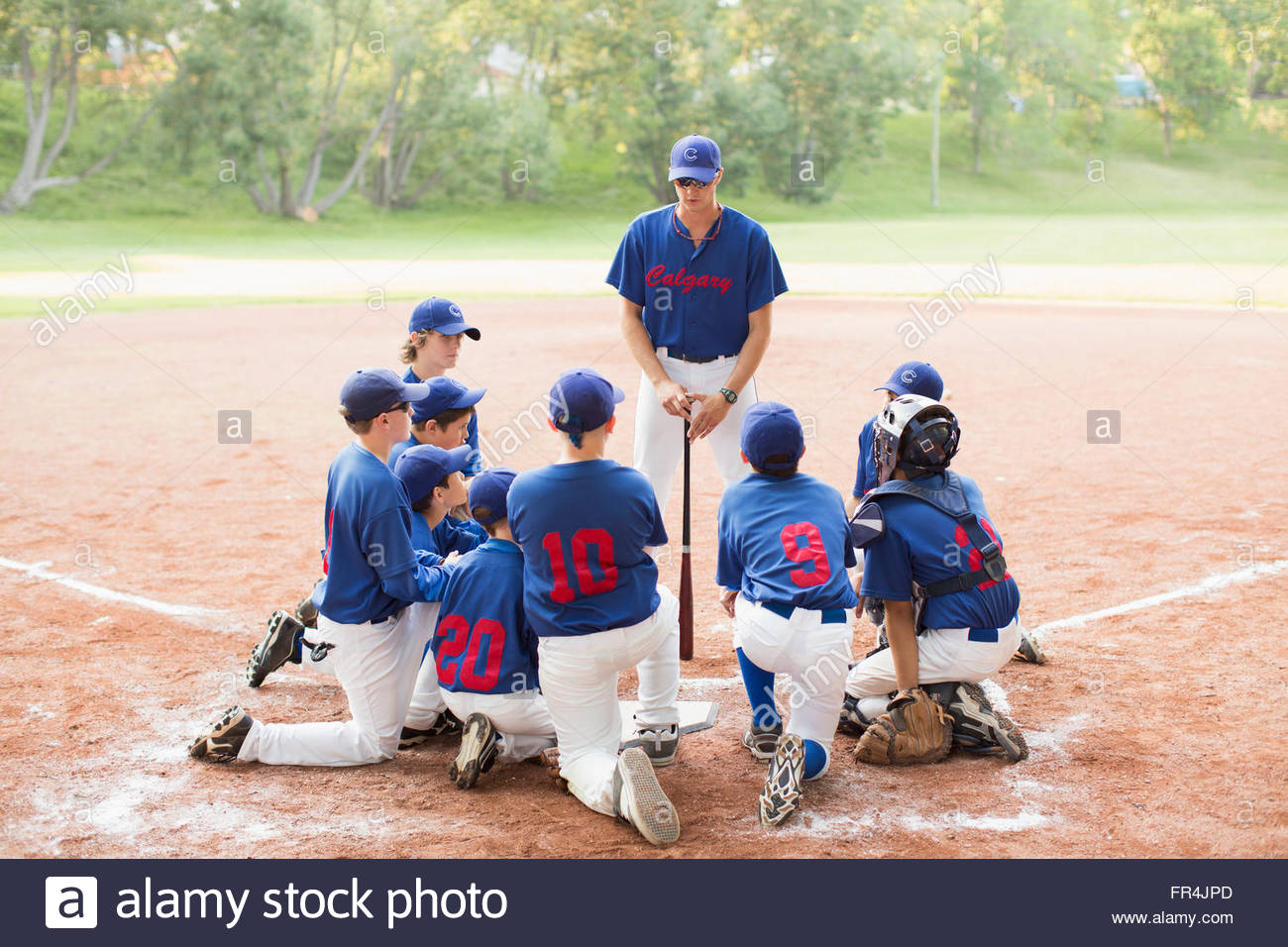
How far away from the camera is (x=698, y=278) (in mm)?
5273

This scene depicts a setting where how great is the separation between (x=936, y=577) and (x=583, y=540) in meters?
1.43

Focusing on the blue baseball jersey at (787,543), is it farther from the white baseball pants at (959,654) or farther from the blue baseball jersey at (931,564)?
the white baseball pants at (959,654)

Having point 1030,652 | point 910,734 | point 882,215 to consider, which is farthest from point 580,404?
point 882,215

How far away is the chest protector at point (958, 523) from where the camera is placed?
4383mm

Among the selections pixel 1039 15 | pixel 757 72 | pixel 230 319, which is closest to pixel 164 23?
pixel 757 72

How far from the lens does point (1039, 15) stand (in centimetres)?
5575

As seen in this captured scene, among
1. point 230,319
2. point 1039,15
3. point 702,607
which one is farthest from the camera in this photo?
point 1039,15

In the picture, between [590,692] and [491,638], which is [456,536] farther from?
[590,692]

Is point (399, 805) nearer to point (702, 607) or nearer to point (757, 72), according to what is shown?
point (702, 607)

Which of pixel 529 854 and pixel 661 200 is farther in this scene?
pixel 661 200

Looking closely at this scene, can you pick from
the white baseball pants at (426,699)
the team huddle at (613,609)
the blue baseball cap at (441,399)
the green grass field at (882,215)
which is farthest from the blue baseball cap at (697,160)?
the green grass field at (882,215)

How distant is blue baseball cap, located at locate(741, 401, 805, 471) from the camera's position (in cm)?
425
